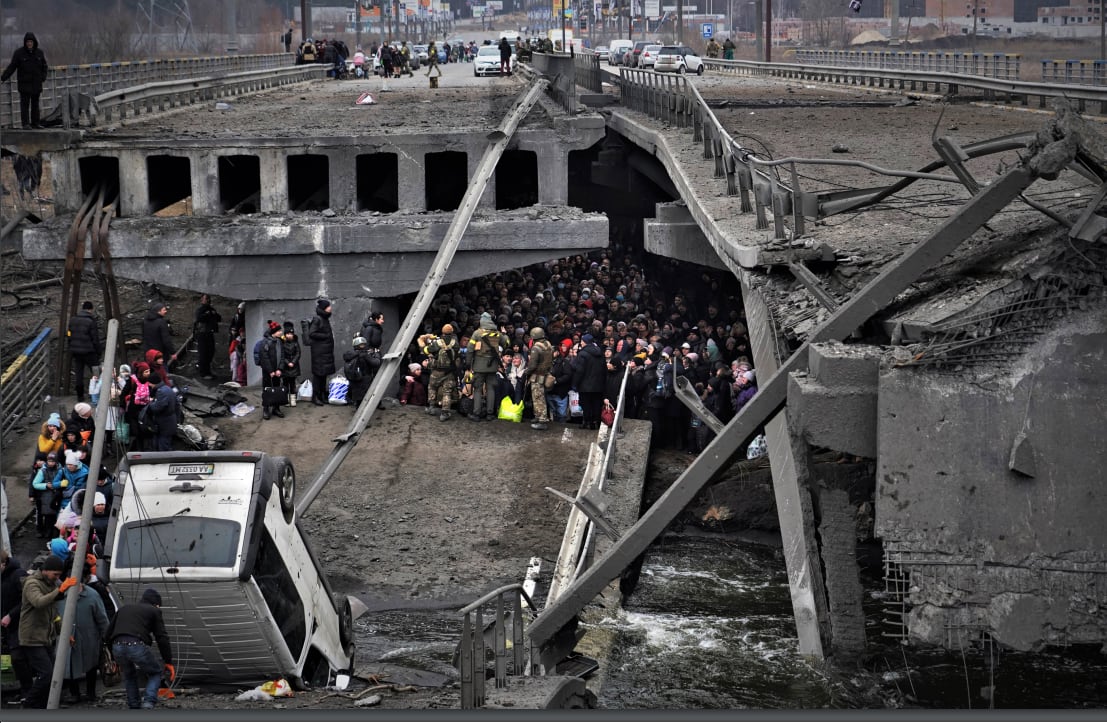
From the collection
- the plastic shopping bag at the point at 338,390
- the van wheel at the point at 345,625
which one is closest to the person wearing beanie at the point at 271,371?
the plastic shopping bag at the point at 338,390

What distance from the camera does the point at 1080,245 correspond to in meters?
8.74

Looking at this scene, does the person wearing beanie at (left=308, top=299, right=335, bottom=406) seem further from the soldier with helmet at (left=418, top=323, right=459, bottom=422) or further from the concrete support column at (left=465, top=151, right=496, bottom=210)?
the concrete support column at (left=465, top=151, right=496, bottom=210)

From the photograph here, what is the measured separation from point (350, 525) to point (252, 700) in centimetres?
735

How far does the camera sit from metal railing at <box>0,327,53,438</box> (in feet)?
66.8

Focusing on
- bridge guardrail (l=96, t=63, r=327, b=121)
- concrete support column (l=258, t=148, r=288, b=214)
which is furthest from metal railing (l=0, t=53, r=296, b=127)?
concrete support column (l=258, t=148, r=288, b=214)

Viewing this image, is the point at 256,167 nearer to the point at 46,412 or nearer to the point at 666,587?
the point at 46,412

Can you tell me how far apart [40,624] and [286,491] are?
2.07 meters

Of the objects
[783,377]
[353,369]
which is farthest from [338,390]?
[783,377]

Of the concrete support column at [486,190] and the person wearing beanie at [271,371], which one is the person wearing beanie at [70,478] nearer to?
the person wearing beanie at [271,371]

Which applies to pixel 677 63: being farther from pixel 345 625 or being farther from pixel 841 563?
pixel 841 563

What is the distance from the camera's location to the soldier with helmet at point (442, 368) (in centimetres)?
2198

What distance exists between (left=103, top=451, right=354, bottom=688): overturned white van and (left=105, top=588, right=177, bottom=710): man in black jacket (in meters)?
0.46

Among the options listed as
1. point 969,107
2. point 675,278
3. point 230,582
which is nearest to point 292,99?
point 675,278

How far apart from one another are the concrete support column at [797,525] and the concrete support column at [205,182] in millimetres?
15284
